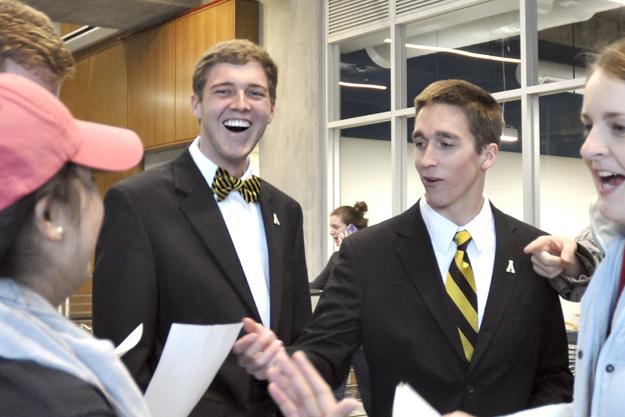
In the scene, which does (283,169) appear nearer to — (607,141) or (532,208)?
(532,208)

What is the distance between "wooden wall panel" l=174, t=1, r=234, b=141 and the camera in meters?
10.9

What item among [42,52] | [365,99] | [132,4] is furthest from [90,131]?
[132,4]

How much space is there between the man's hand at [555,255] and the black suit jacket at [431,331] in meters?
0.19

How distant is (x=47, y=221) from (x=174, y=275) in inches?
47.4

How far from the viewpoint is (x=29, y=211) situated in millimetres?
1240

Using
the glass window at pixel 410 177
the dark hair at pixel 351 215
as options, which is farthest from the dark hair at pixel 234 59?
the glass window at pixel 410 177

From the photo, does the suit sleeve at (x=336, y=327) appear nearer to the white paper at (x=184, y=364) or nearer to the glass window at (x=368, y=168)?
the white paper at (x=184, y=364)

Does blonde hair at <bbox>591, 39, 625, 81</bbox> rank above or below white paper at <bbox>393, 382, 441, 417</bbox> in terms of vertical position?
above

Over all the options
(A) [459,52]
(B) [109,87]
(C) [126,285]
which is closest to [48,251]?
(C) [126,285]

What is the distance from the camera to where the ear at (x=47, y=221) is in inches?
49.3

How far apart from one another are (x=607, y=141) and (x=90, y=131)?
1.18 meters

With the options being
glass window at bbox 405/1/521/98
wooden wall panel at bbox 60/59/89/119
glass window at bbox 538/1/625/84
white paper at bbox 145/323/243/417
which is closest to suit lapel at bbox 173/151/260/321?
white paper at bbox 145/323/243/417

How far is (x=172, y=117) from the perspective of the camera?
39.9ft

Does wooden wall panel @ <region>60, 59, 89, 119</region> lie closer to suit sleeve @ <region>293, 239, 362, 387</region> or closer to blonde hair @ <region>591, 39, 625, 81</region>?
suit sleeve @ <region>293, 239, 362, 387</region>
